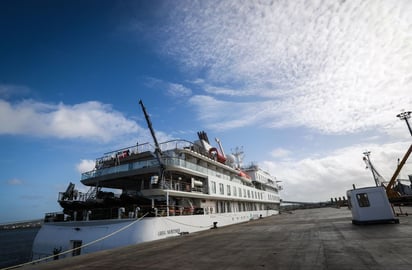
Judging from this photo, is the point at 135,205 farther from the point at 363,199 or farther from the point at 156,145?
the point at 363,199

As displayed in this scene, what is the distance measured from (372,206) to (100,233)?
57.9ft

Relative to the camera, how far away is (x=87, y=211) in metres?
15.6

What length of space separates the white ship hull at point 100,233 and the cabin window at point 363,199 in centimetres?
1283

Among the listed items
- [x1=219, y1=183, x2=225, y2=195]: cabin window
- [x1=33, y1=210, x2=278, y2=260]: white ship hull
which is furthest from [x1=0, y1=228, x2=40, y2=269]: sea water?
[x1=219, y1=183, x2=225, y2=195]: cabin window

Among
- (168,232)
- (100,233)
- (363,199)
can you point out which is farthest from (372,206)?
(100,233)

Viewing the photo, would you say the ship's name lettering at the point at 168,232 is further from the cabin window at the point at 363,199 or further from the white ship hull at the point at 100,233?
the cabin window at the point at 363,199

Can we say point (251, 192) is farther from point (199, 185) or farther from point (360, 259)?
point (360, 259)

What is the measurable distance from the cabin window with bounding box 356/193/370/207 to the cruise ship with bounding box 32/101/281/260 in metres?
12.7

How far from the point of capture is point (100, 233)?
13609 millimetres

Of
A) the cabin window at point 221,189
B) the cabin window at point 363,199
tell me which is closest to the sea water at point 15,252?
the cabin window at point 221,189

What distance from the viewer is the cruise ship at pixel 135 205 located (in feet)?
44.8

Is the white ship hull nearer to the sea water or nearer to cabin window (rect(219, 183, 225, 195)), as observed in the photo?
cabin window (rect(219, 183, 225, 195))

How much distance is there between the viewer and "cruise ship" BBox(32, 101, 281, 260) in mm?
13648

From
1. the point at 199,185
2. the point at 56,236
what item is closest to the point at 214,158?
the point at 199,185
